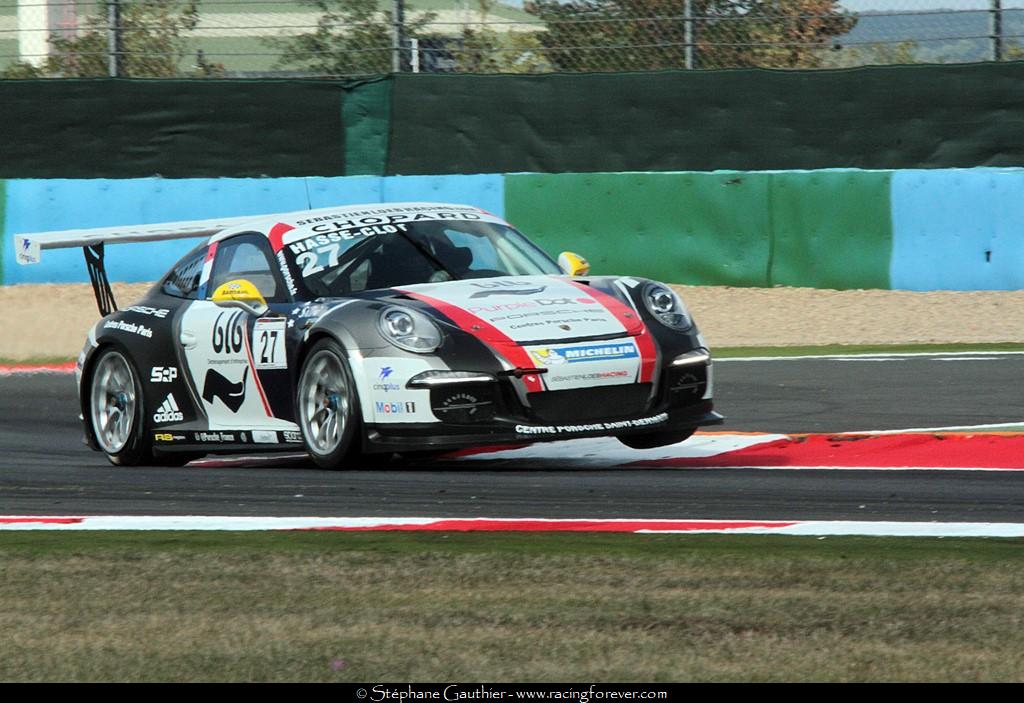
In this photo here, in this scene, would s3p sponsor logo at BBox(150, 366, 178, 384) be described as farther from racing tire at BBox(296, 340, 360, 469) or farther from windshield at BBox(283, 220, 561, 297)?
racing tire at BBox(296, 340, 360, 469)

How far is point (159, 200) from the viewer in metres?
18.1

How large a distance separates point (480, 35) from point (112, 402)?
32.3 ft

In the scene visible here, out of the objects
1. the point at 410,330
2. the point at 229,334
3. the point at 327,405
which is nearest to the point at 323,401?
the point at 327,405

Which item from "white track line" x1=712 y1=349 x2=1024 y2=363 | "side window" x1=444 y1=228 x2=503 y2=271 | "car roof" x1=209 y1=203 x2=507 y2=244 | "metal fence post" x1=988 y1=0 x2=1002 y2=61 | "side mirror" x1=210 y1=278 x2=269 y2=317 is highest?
"metal fence post" x1=988 y1=0 x2=1002 y2=61

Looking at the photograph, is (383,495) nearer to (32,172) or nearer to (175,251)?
(175,251)

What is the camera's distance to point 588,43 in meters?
18.2

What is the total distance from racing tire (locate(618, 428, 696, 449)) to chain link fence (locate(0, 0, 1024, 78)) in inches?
364

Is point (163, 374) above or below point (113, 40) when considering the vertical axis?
below

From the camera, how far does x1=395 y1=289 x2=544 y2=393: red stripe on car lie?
25.6 ft

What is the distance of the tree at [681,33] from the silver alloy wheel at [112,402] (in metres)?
8.87

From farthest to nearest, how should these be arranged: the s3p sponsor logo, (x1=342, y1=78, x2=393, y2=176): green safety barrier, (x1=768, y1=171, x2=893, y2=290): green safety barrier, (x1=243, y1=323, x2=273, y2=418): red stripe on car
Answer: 1. (x1=342, y1=78, x2=393, y2=176): green safety barrier
2. (x1=768, y1=171, x2=893, y2=290): green safety barrier
3. the s3p sponsor logo
4. (x1=243, y1=323, x2=273, y2=418): red stripe on car

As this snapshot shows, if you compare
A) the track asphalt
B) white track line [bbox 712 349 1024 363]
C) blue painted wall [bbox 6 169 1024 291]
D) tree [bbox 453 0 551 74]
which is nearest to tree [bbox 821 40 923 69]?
blue painted wall [bbox 6 169 1024 291]

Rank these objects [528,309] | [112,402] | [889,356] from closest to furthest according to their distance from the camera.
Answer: [528,309], [112,402], [889,356]

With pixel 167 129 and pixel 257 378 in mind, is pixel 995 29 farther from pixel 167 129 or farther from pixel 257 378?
pixel 257 378
